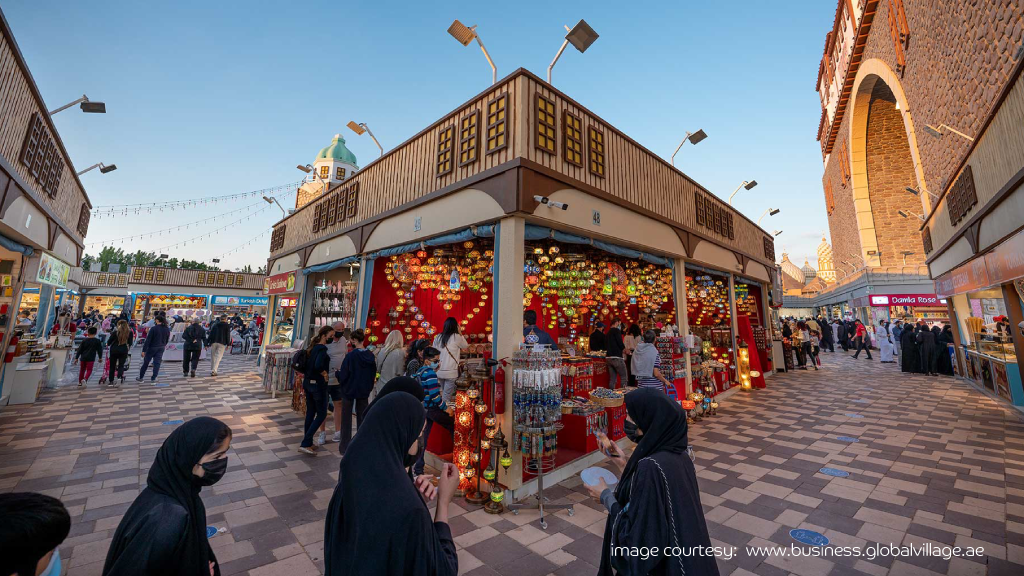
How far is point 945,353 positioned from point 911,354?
0.85 m

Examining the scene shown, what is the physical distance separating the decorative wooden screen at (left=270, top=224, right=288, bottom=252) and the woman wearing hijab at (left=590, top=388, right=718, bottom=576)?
14.3 m

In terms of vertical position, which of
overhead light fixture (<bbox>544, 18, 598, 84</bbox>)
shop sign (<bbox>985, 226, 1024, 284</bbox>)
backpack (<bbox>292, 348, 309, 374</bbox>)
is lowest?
backpack (<bbox>292, 348, 309, 374</bbox>)

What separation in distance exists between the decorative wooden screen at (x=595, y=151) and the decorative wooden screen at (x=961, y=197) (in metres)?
7.69

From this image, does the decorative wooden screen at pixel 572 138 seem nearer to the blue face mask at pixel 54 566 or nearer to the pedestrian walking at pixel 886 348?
the blue face mask at pixel 54 566

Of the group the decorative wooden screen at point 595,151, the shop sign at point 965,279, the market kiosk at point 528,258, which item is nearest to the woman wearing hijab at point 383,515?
the market kiosk at point 528,258

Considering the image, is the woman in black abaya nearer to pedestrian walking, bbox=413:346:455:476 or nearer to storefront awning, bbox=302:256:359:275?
pedestrian walking, bbox=413:346:455:476

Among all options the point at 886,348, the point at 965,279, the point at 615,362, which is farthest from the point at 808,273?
the point at 615,362

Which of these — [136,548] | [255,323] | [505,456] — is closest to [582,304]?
[505,456]

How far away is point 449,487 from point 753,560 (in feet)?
9.52

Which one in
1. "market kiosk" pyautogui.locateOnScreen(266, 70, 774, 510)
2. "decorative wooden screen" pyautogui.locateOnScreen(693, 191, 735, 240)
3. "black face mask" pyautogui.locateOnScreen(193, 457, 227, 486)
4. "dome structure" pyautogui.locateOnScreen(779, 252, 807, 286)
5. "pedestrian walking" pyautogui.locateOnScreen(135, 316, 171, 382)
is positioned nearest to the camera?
"black face mask" pyautogui.locateOnScreen(193, 457, 227, 486)

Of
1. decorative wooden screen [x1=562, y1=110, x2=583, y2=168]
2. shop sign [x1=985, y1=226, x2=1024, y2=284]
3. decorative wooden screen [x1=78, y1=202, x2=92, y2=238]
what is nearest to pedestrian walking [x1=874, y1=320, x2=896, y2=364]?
shop sign [x1=985, y1=226, x2=1024, y2=284]

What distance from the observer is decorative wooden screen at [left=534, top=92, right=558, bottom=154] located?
4.97 meters

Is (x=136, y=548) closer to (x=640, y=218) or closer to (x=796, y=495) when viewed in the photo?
(x=796, y=495)

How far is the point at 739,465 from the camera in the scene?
4945 mm
